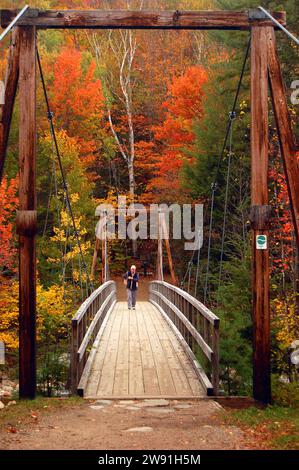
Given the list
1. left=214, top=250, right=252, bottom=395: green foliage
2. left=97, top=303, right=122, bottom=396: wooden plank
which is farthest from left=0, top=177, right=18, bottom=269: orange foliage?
left=214, top=250, right=252, bottom=395: green foliage

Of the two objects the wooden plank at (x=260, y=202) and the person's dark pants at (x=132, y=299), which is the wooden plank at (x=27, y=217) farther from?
the person's dark pants at (x=132, y=299)

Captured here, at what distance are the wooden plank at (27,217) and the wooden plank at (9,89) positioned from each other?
0.18 feet

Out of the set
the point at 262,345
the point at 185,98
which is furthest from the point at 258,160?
the point at 185,98

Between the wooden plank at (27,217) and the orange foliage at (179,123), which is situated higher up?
the orange foliage at (179,123)

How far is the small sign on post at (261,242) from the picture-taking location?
7.81 meters

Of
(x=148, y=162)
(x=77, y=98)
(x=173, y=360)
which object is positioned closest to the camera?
(x=173, y=360)

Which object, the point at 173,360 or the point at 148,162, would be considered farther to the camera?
the point at 148,162

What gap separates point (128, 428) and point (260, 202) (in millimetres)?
2936

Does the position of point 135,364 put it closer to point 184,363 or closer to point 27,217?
A: point 184,363

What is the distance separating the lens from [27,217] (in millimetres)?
7836

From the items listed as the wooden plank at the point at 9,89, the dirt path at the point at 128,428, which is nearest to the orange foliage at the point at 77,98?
the wooden plank at the point at 9,89

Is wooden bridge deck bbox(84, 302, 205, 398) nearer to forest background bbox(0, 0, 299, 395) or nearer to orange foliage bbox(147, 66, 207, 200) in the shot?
forest background bbox(0, 0, 299, 395)

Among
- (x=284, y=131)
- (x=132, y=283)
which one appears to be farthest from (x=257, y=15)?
(x=132, y=283)
